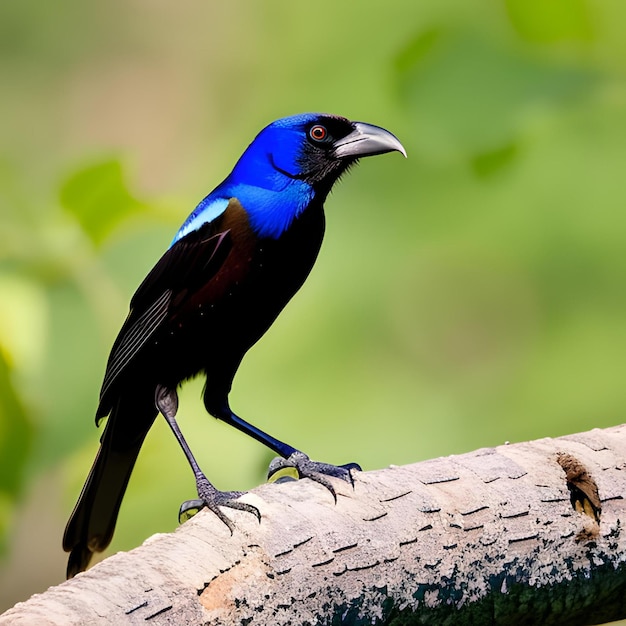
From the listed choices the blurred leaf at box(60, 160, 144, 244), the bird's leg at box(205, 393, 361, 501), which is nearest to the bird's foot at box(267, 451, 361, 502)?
the bird's leg at box(205, 393, 361, 501)

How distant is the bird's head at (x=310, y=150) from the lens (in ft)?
9.89

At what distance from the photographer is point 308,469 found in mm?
2783

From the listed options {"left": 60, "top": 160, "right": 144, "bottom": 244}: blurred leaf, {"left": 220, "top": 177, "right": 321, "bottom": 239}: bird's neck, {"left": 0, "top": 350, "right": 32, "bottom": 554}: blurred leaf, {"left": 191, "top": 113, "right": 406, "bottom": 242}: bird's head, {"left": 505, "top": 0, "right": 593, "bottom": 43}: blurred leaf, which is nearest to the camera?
{"left": 220, "top": 177, "right": 321, "bottom": 239}: bird's neck

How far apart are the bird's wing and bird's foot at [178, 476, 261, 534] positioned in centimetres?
47

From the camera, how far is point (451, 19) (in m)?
4.77

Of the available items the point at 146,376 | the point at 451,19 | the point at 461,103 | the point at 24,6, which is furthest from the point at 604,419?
the point at 24,6

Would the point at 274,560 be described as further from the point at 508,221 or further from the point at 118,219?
the point at 508,221

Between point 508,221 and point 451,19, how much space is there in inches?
37.3

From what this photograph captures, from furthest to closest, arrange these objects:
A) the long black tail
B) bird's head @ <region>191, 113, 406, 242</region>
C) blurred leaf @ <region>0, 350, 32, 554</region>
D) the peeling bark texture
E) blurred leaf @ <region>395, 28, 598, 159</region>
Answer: blurred leaf @ <region>395, 28, 598, 159</region> → blurred leaf @ <region>0, 350, 32, 554</region> → the long black tail → bird's head @ <region>191, 113, 406, 242</region> → the peeling bark texture

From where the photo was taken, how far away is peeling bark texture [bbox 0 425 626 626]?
199cm

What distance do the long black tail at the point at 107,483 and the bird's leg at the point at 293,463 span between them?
23 cm

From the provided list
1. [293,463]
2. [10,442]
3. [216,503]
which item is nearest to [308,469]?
[293,463]

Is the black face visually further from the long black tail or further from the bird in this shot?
the long black tail

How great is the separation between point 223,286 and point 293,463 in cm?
54
